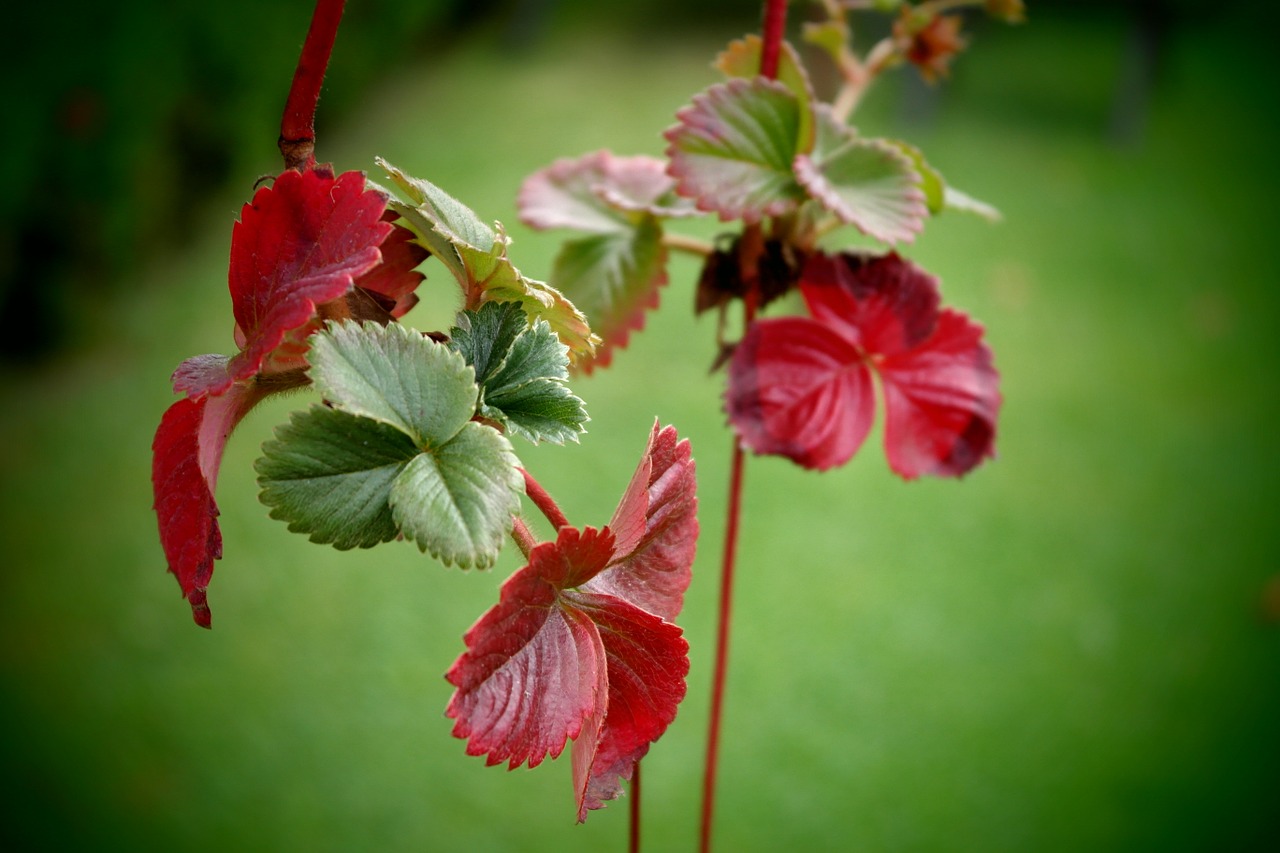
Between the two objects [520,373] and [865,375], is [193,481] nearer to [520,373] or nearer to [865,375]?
[520,373]

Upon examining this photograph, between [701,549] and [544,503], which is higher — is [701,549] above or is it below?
below

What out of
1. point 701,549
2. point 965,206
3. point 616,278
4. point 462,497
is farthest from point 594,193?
point 701,549

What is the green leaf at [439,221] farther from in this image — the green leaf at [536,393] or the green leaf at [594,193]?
the green leaf at [594,193]

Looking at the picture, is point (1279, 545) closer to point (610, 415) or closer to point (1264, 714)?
point (1264, 714)

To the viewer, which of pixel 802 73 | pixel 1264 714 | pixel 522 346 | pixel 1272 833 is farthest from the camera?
pixel 1264 714

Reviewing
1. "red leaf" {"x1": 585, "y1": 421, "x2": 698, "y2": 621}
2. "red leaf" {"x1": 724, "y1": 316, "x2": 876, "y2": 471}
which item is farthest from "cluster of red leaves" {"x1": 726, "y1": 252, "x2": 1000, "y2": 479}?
"red leaf" {"x1": 585, "y1": 421, "x2": 698, "y2": 621}

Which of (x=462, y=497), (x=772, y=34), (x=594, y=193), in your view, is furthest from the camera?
(x=594, y=193)

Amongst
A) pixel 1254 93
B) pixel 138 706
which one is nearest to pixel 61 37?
pixel 138 706
